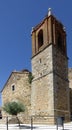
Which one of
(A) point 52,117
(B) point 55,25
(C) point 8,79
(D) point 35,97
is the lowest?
(A) point 52,117

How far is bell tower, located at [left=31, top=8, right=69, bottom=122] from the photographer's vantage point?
95.9ft

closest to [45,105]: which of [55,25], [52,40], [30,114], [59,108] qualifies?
[59,108]

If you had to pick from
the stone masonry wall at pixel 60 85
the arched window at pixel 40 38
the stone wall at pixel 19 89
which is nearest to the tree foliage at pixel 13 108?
the stone masonry wall at pixel 60 85

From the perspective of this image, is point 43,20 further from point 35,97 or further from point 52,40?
point 35,97

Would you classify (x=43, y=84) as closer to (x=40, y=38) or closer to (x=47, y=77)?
(x=47, y=77)

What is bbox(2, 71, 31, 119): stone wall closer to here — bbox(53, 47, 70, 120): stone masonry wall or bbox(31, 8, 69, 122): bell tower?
bbox(31, 8, 69, 122): bell tower

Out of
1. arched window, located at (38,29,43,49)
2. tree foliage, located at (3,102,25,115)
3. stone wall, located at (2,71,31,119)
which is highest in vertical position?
arched window, located at (38,29,43,49)

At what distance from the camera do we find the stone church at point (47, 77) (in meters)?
29.4

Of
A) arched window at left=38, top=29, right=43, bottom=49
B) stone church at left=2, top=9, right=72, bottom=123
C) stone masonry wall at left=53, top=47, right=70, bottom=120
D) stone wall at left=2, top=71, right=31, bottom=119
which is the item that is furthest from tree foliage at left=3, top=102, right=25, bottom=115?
arched window at left=38, top=29, right=43, bottom=49

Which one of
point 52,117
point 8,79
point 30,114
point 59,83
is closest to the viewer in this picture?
point 52,117

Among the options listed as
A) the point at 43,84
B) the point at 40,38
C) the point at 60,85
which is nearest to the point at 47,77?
the point at 43,84

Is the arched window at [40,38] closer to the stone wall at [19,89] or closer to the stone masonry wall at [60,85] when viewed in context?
the stone masonry wall at [60,85]

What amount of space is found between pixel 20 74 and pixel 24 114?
19.4 ft

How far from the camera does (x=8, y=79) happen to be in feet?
126
